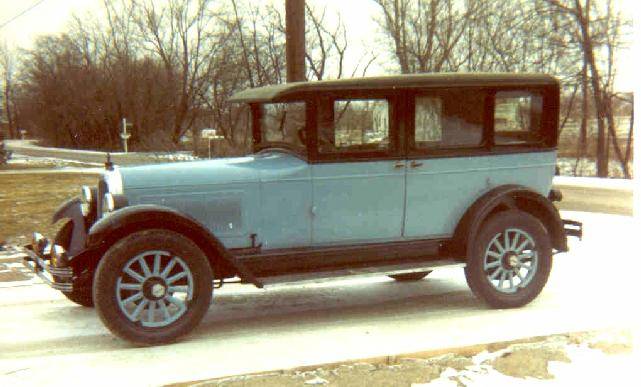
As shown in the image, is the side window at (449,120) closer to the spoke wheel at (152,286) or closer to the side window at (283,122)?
the side window at (283,122)

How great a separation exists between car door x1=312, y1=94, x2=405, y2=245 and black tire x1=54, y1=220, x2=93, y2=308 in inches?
66.1

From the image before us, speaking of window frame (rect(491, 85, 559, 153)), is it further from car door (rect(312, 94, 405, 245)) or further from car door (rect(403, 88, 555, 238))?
car door (rect(312, 94, 405, 245))

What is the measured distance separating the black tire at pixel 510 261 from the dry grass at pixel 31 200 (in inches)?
250

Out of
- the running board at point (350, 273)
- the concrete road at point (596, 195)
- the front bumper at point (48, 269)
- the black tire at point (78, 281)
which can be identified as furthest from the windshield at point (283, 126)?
the concrete road at point (596, 195)

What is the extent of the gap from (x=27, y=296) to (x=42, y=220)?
4940 millimetres

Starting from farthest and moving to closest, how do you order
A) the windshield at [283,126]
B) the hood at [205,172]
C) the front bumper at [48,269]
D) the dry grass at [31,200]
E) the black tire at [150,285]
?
the dry grass at [31,200], the windshield at [283,126], the hood at [205,172], the front bumper at [48,269], the black tire at [150,285]

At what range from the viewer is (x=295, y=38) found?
8.32 metres

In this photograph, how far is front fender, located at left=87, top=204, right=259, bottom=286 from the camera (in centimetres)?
445

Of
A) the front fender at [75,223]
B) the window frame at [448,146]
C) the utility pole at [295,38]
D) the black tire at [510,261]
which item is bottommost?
the black tire at [510,261]

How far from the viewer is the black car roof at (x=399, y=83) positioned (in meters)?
5.12

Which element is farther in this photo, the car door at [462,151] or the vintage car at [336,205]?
the car door at [462,151]

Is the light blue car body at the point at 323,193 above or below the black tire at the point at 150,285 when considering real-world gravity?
above

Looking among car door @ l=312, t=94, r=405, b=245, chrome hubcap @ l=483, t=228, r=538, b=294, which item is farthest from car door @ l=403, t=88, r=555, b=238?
chrome hubcap @ l=483, t=228, r=538, b=294

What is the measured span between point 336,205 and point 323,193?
5.8 inches
